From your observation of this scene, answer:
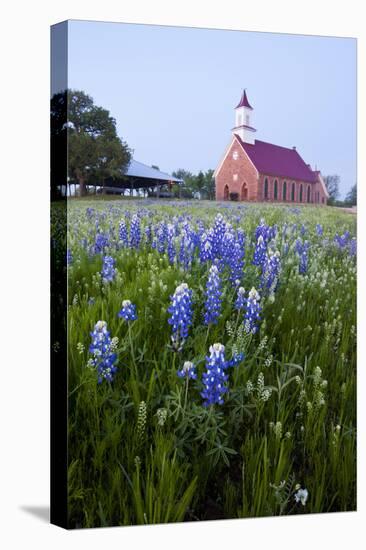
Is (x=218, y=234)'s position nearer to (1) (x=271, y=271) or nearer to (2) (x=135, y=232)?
(1) (x=271, y=271)

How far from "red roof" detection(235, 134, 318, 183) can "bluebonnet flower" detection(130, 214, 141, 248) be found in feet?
2.73

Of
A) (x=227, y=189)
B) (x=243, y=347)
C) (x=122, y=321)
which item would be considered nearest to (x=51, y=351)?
(x=122, y=321)

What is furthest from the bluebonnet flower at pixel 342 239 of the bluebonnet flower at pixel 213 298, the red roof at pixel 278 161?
the bluebonnet flower at pixel 213 298

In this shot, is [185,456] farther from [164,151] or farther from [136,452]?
[164,151]

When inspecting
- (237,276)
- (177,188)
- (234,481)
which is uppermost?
(177,188)

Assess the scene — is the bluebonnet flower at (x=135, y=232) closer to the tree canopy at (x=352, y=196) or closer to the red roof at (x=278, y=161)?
the red roof at (x=278, y=161)

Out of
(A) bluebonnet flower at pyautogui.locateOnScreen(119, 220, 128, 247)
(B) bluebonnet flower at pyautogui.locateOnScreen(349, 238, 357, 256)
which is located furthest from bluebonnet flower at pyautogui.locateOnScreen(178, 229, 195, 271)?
(B) bluebonnet flower at pyautogui.locateOnScreen(349, 238, 357, 256)

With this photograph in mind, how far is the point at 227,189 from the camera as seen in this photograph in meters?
4.87

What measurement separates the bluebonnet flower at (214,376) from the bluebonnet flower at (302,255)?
980 mm

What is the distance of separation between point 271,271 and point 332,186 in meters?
0.80

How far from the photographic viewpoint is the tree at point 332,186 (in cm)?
514

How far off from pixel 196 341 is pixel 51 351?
2.78 feet

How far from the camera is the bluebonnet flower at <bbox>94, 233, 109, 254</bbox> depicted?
4.50 metres

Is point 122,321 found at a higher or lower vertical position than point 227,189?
lower
